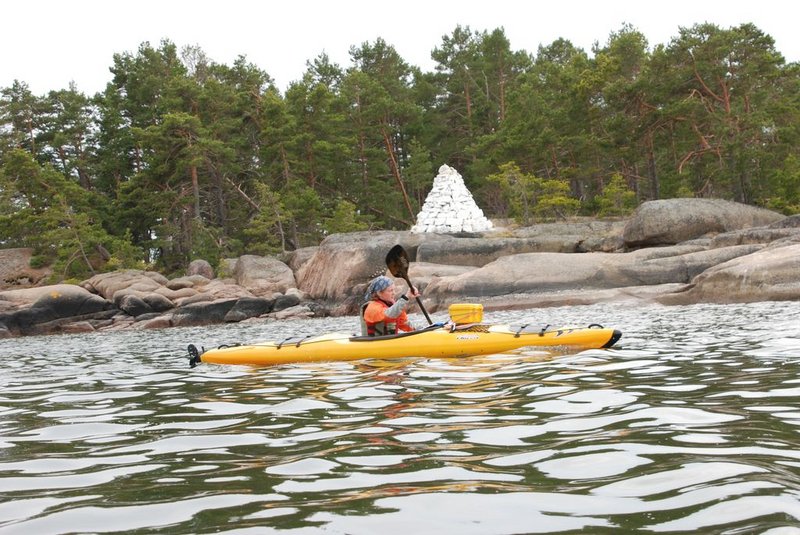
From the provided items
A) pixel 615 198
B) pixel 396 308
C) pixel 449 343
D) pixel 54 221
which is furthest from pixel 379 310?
pixel 54 221

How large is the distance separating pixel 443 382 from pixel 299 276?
79.9 ft

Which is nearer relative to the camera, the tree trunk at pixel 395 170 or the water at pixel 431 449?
the water at pixel 431 449

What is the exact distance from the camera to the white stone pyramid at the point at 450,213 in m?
33.5

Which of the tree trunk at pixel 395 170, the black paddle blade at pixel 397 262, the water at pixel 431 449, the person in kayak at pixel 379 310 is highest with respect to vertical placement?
the tree trunk at pixel 395 170

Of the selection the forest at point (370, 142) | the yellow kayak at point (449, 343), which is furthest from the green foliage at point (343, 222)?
the yellow kayak at point (449, 343)

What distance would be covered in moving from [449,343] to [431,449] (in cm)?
487

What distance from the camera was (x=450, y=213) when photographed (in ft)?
111

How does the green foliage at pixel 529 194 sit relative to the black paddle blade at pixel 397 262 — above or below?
above

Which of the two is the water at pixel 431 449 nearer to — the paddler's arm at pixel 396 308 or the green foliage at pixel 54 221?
the paddler's arm at pixel 396 308

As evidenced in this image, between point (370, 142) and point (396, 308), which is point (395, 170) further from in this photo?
point (396, 308)

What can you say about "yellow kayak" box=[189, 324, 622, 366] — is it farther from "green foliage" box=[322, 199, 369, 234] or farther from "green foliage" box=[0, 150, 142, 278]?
"green foliage" box=[322, 199, 369, 234]

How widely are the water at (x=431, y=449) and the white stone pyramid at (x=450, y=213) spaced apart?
2596cm

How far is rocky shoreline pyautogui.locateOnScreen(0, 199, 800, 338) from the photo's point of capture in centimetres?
1700

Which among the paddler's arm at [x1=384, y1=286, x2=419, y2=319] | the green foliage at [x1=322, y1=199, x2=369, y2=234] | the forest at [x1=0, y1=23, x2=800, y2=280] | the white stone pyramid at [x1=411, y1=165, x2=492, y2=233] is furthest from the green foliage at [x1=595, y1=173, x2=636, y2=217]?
the paddler's arm at [x1=384, y1=286, x2=419, y2=319]
